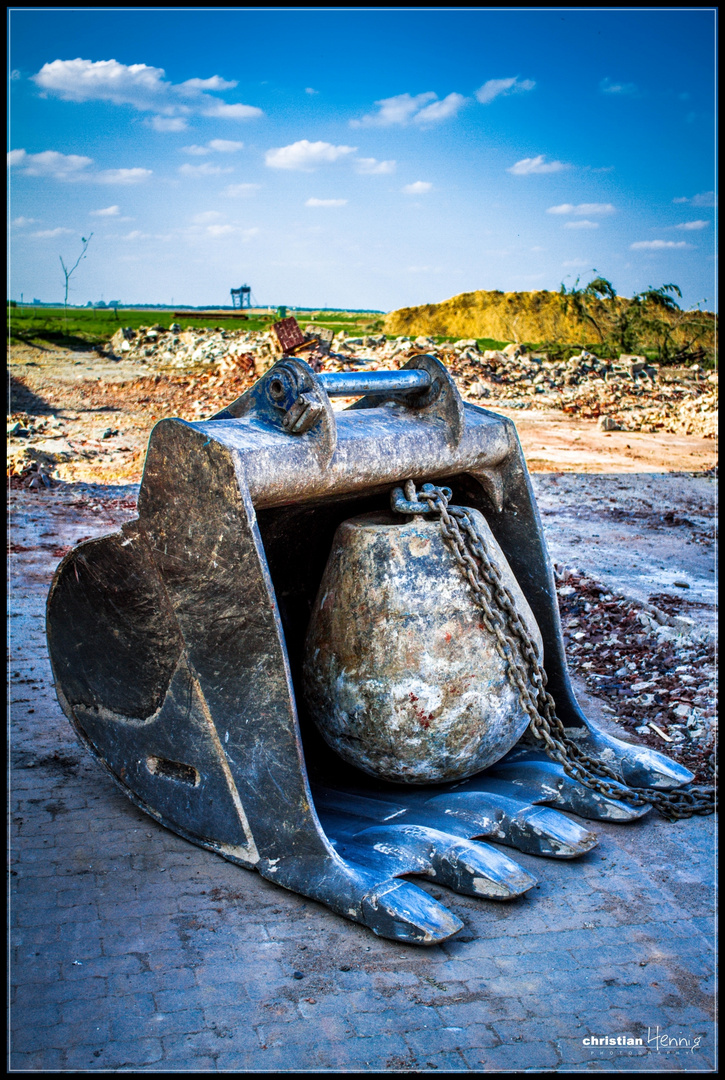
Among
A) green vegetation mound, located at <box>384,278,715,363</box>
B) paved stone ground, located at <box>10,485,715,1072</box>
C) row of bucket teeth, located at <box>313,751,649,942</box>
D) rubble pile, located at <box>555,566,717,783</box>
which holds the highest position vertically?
green vegetation mound, located at <box>384,278,715,363</box>

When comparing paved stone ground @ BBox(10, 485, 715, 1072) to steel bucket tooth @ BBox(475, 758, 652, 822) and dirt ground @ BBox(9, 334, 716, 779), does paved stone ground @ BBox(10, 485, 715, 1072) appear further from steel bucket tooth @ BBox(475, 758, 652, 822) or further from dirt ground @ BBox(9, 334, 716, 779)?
dirt ground @ BBox(9, 334, 716, 779)

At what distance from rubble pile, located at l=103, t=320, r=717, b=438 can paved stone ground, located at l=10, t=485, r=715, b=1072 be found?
48.1 ft

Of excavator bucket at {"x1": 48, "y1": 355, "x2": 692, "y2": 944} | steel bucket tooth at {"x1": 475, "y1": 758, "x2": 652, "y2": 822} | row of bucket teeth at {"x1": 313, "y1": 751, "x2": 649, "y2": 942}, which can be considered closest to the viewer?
row of bucket teeth at {"x1": 313, "y1": 751, "x2": 649, "y2": 942}

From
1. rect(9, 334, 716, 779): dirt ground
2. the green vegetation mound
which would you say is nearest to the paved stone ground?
rect(9, 334, 716, 779): dirt ground

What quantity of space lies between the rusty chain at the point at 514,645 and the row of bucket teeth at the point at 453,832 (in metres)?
0.12

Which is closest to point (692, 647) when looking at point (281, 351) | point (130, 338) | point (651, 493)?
point (651, 493)

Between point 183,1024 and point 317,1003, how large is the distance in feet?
1.33

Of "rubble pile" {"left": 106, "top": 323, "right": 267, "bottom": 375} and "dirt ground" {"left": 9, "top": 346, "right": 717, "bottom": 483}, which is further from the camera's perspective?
"rubble pile" {"left": 106, "top": 323, "right": 267, "bottom": 375}

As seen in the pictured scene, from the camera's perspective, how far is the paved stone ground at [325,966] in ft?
8.00

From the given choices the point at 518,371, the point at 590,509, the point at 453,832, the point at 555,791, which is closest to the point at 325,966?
the point at 453,832

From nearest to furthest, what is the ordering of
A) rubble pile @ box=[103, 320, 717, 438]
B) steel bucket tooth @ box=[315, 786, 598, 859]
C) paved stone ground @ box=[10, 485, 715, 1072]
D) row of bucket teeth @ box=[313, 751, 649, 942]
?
paved stone ground @ box=[10, 485, 715, 1072] → row of bucket teeth @ box=[313, 751, 649, 942] → steel bucket tooth @ box=[315, 786, 598, 859] → rubble pile @ box=[103, 320, 717, 438]

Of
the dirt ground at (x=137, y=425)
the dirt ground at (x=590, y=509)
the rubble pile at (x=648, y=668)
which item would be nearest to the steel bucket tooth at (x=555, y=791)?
the rubble pile at (x=648, y=668)

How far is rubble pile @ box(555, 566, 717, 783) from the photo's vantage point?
4719 millimetres

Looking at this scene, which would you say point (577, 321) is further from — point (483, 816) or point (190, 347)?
point (483, 816)
